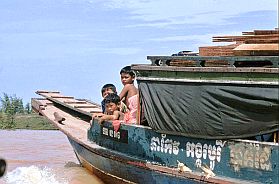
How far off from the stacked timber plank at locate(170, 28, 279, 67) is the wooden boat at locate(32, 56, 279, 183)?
0.38ft

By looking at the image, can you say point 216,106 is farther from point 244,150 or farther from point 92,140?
point 92,140

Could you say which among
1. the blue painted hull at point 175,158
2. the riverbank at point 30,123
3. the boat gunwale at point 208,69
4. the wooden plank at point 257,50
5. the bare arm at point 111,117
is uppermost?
the wooden plank at point 257,50

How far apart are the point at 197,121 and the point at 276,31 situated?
1433 mm

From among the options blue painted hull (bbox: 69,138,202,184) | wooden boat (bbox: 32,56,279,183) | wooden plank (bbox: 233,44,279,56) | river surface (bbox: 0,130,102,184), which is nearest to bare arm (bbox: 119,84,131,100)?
wooden boat (bbox: 32,56,279,183)

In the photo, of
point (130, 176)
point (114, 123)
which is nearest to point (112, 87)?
point (114, 123)

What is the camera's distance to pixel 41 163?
13156 mm

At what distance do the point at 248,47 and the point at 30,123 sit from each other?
21.0m

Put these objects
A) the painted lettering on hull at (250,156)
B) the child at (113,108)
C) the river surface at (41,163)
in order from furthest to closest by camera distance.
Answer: the river surface at (41,163) < the child at (113,108) < the painted lettering on hull at (250,156)

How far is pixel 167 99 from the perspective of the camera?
7.13 metres

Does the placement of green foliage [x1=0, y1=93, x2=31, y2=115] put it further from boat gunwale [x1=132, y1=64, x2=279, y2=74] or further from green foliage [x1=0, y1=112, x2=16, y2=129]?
boat gunwale [x1=132, y1=64, x2=279, y2=74]

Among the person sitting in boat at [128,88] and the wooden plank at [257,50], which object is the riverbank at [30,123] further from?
the wooden plank at [257,50]

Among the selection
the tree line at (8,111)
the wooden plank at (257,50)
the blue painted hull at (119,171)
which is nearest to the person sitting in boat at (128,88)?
the blue painted hull at (119,171)

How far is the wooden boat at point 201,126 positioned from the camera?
6.03 meters

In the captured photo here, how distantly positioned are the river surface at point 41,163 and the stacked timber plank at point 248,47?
3975 mm
